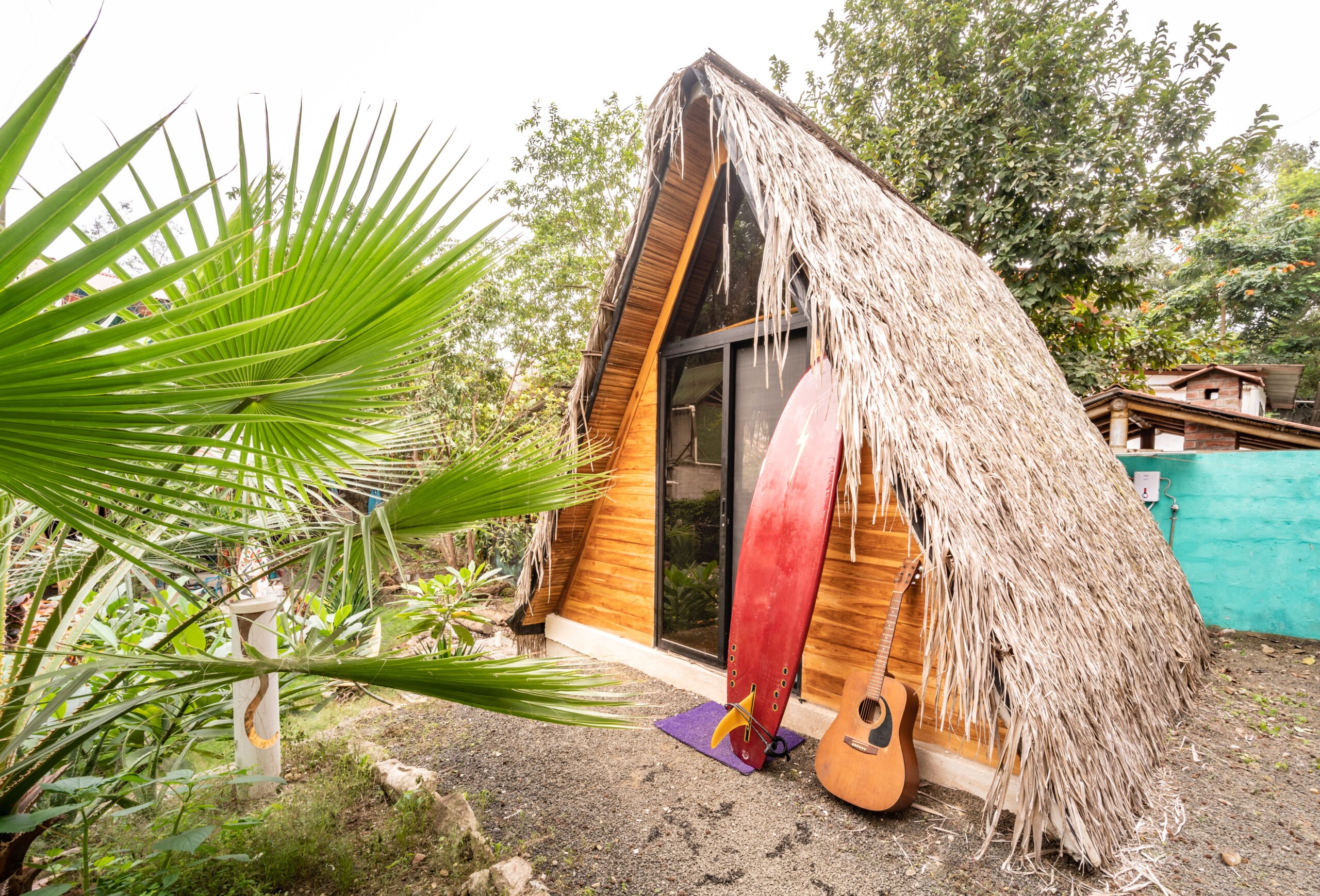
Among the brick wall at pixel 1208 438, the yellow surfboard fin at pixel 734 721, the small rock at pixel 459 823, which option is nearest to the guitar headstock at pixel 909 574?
the yellow surfboard fin at pixel 734 721

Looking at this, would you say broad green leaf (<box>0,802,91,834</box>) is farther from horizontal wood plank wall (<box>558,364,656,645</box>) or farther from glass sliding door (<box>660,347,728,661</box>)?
horizontal wood plank wall (<box>558,364,656,645</box>)

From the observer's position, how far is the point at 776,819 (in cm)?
229

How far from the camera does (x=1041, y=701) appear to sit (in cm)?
195

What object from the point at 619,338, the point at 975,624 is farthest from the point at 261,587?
the point at 975,624

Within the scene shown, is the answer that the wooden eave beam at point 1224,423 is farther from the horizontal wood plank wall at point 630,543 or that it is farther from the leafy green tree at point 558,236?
the leafy green tree at point 558,236

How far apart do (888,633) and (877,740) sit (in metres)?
0.44

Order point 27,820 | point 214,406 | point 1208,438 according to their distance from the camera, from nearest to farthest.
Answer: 1. point 27,820
2. point 214,406
3. point 1208,438

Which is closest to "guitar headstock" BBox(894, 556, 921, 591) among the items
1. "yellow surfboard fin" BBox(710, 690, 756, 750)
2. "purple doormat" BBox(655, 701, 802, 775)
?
"yellow surfboard fin" BBox(710, 690, 756, 750)

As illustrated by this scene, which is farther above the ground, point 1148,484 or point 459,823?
point 1148,484

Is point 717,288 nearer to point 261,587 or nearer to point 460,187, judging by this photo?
point 460,187

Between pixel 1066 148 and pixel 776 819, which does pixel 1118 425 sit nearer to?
pixel 1066 148

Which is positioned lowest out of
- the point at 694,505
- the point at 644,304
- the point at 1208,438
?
the point at 694,505

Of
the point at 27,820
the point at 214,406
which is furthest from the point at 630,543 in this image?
the point at 27,820

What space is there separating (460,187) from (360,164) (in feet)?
0.69
